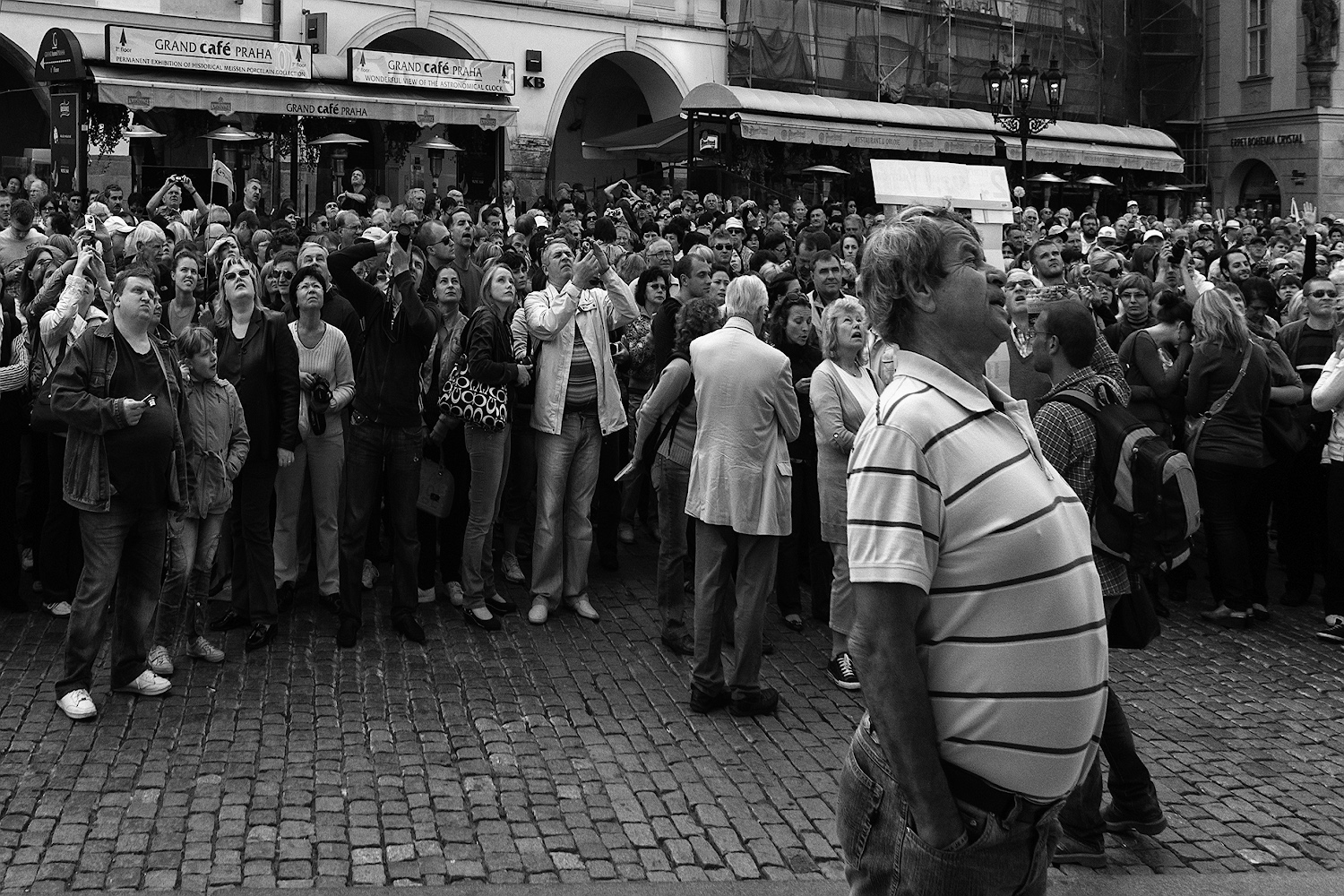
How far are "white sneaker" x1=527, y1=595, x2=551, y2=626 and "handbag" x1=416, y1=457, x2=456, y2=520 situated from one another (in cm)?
70

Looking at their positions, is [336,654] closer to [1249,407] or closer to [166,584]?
[166,584]

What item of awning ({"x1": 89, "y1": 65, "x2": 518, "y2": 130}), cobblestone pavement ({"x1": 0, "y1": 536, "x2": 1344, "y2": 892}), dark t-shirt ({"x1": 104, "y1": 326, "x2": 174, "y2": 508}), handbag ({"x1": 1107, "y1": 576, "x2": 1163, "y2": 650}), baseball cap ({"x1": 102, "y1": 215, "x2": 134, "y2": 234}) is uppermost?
awning ({"x1": 89, "y1": 65, "x2": 518, "y2": 130})

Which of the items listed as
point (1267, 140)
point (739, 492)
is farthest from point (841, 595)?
point (1267, 140)

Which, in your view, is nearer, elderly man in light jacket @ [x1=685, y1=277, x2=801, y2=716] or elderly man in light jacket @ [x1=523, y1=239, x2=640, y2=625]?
elderly man in light jacket @ [x1=685, y1=277, x2=801, y2=716]

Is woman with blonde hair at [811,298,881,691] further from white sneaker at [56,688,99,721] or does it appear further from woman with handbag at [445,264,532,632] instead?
white sneaker at [56,688,99,721]

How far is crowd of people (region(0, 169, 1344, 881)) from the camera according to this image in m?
6.30

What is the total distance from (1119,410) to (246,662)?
441cm

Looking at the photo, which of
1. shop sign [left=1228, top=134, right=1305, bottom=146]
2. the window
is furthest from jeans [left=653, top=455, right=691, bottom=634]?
the window

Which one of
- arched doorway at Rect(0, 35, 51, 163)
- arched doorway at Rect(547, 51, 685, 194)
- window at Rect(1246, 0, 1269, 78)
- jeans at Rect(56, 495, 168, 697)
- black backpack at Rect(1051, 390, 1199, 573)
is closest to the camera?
black backpack at Rect(1051, 390, 1199, 573)

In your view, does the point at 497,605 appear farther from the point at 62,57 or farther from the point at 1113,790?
the point at 62,57

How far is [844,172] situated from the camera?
27.8 meters

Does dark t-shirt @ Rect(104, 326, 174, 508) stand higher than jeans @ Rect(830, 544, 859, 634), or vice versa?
dark t-shirt @ Rect(104, 326, 174, 508)

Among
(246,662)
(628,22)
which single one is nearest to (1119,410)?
(246,662)

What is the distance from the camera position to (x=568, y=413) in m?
8.05
